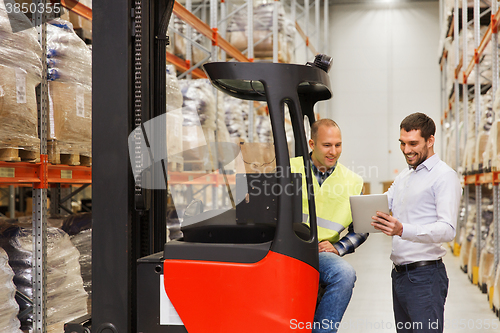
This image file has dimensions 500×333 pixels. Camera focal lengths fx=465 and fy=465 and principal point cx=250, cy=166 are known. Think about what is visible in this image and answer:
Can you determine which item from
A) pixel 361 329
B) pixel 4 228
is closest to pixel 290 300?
pixel 4 228

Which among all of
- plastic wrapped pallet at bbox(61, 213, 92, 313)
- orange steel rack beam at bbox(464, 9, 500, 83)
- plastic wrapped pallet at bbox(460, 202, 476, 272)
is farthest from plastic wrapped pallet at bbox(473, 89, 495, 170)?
plastic wrapped pallet at bbox(61, 213, 92, 313)

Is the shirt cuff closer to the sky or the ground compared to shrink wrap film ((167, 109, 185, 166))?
closer to the ground

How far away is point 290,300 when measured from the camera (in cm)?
189

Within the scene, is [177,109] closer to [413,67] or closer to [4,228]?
[4,228]

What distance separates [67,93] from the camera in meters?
3.59

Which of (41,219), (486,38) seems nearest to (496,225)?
(486,38)

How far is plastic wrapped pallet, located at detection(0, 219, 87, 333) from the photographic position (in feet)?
11.4

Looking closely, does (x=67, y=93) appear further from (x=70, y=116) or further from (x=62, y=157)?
(x=62, y=157)

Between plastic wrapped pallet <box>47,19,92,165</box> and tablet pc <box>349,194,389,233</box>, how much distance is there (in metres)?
2.27

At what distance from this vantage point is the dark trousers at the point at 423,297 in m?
2.61

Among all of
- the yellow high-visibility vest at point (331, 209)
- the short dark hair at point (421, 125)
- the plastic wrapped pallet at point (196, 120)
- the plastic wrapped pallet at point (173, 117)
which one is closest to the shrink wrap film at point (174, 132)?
the plastic wrapped pallet at point (173, 117)

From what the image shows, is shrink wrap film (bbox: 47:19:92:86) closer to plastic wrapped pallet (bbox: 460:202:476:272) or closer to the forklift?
the forklift

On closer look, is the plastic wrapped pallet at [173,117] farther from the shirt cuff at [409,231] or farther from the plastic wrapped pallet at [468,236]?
the plastic wrapped pallet at [468,236]

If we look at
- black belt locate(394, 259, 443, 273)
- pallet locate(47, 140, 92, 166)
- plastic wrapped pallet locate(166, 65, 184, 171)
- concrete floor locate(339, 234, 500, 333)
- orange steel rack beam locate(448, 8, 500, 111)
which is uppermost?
orange steel rack beam locate(448, 8, 500, 111)
